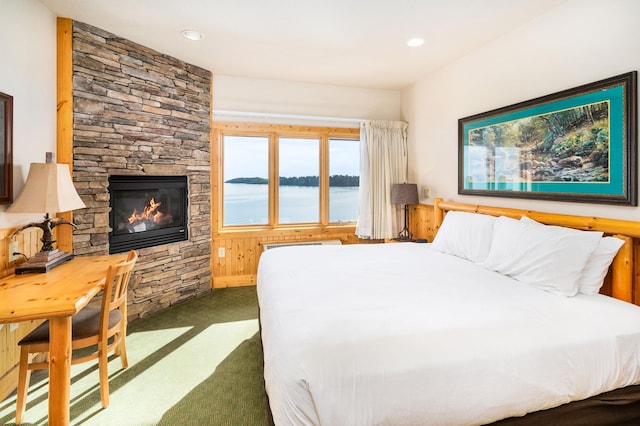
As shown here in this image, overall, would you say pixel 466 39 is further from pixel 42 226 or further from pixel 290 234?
pixel 42 226

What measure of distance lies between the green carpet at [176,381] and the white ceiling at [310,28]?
2.71 meters

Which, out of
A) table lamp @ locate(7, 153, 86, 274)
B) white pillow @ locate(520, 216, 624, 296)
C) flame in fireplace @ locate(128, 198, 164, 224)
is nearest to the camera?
white pillow @ locate(520, 216, 624, 296)

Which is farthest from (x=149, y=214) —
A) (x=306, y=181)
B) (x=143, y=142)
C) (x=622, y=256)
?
(x=622, y=256)

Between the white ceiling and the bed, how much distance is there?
1.81 m

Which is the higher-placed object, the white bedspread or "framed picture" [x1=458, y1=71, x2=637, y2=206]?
"framed picture" [x1=458, y1=71, x2=637, y2=206]

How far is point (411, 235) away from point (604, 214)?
2.43 meters

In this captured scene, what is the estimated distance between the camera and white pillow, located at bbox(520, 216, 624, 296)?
1.97 metres

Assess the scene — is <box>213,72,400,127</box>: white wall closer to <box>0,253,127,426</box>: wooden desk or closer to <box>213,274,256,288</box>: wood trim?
<box>213,274,256,288</box>: wood trim

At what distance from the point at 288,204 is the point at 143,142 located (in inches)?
74.8

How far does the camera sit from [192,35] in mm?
2998

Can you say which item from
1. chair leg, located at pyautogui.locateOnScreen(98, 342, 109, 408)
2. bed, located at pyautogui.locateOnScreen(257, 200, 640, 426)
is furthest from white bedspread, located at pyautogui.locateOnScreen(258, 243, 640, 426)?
chair leg, located at pyautogui.locateOnScreen(98, 342, 109, 408)

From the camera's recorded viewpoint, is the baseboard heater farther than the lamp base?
Yes

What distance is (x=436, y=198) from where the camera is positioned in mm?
3863

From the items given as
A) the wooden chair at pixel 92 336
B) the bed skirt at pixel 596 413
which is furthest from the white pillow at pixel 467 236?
the wooden chair at pixel 92 336
